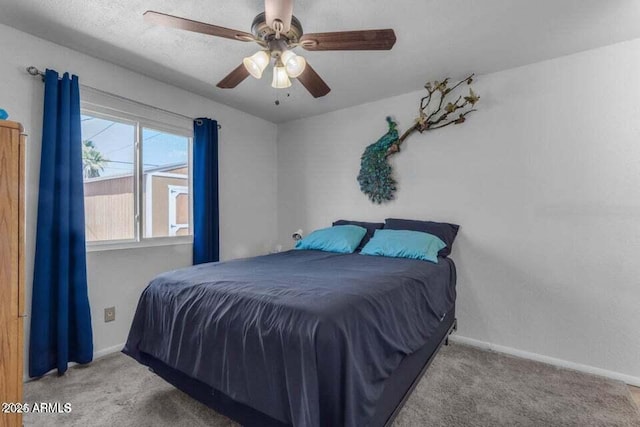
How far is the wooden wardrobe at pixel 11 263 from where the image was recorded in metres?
1.22

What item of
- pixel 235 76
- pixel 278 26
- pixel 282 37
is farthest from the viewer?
pixel 235 76

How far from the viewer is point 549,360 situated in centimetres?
241

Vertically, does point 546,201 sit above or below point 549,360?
above

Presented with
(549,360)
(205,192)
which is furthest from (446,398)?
(205,192)

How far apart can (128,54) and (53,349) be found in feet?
7.55

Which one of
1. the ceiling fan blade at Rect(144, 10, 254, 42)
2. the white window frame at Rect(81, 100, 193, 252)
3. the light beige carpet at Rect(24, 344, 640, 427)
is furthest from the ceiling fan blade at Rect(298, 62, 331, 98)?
the light beige carpet at Rect(24, 344, 640, 427)

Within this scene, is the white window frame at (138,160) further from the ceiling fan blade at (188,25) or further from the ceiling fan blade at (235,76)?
the ceiling fan blade at (188,25)

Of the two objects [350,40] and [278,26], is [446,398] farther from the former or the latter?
[278,26]

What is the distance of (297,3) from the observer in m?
1.81

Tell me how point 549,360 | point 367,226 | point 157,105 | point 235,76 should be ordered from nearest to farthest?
1. point 235,76
2. point 549,360
3. point 157,105
4. point 367,226

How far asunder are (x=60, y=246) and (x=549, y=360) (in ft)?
12.7

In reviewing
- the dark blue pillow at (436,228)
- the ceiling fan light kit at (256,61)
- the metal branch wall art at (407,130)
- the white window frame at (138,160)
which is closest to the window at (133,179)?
the white window frame at (138,160)

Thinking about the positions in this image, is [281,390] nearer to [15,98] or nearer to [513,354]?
[513,354]

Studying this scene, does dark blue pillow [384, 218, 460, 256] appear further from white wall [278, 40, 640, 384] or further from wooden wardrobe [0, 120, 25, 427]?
wooden wardrobe [0, 120, 25, 427]
